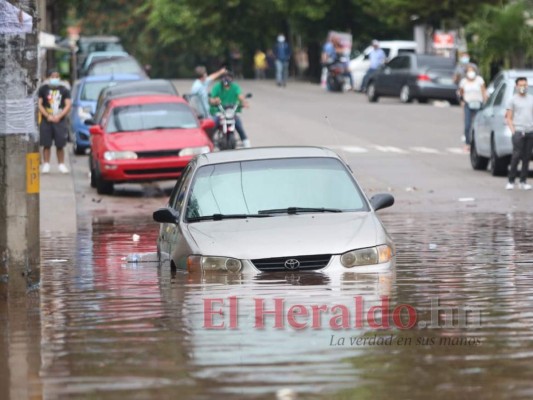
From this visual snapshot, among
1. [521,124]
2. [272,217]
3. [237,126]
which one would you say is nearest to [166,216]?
[272,217]

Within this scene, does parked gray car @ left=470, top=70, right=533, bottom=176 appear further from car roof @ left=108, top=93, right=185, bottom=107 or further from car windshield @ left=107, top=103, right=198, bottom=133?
car roof @ left=108, top=93, right=185, bottom=107

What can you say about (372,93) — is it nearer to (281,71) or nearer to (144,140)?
(281,71)

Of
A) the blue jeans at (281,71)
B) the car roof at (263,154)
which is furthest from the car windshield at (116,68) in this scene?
the car roof at (263,154)

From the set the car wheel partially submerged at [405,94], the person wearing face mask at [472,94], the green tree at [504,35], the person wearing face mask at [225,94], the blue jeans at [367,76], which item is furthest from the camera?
the blue jeans at [367,76]

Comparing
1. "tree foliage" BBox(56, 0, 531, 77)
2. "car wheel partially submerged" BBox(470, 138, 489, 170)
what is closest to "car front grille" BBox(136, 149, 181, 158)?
"car wheel partially submerged" BBox(470, 138, 489, 170)

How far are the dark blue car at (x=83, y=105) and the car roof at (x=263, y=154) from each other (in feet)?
61.6

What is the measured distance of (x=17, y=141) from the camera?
1255 cm

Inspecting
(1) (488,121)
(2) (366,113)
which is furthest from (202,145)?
(2) (366,113)

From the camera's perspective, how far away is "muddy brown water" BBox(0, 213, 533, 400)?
816cm

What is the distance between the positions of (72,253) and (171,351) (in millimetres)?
7467

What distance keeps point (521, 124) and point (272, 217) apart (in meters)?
12.6

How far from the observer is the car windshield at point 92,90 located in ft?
118

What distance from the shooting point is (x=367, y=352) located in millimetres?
9070

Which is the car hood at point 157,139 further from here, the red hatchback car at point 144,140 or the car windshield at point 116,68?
the car windshield at point 116,68
